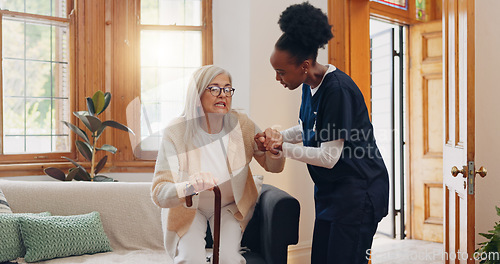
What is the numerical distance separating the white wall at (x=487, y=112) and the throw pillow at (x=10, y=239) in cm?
264

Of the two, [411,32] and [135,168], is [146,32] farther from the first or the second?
[411,32]

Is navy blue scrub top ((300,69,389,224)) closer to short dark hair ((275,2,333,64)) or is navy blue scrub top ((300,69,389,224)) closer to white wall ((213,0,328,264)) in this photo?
short dark hair ((275,2,333,64))

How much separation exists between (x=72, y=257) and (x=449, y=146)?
2.20 metres

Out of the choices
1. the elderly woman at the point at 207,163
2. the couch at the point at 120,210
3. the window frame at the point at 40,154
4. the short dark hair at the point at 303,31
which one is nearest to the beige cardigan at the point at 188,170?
the elderly woman at the point at 207,163

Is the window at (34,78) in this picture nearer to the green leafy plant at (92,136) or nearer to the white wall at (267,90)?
the green leafy plant at (92,136)

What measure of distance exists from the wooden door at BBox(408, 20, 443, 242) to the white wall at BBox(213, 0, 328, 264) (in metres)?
1.74

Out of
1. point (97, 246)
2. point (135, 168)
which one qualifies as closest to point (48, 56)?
point (135, 168)

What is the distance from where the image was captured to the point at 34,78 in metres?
3.72

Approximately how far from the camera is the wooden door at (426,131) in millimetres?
4566

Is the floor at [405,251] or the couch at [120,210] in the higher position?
the couch at [120,210]

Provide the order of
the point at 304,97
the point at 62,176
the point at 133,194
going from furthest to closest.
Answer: the point at 62,176 → the point at 133,194 → the point at 304,97

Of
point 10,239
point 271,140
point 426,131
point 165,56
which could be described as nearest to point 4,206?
point 10,239

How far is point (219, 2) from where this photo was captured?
12.6 ft

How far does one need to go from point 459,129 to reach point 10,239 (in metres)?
2.38
